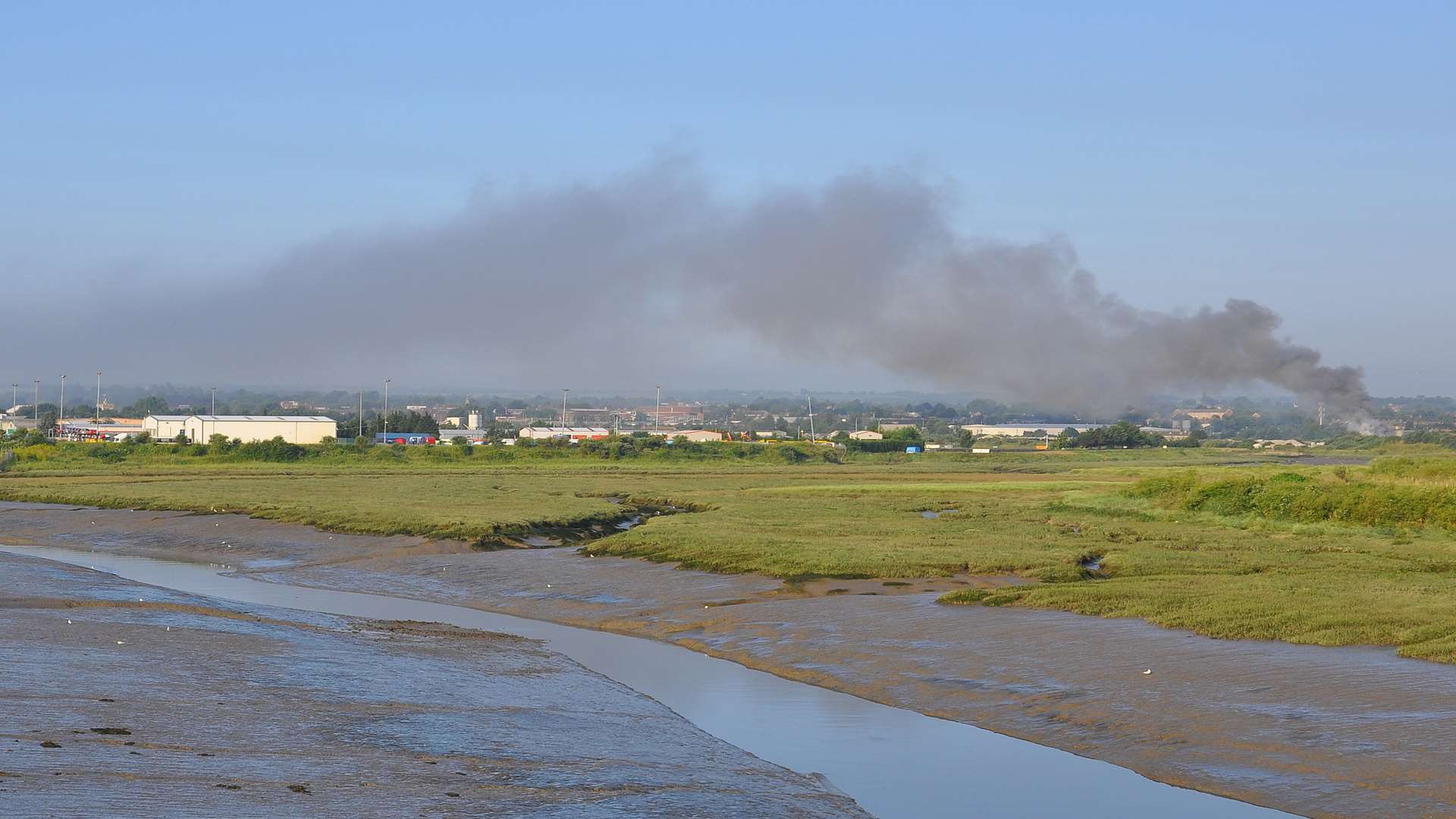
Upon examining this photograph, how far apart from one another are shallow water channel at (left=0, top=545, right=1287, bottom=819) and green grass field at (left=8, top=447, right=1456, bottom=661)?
6.71 metres

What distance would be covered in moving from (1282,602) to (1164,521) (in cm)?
2415

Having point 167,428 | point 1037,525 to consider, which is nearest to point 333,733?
point 1037,525

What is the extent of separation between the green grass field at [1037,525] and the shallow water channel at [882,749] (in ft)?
22.0

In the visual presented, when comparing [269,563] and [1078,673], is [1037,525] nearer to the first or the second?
[269,563]

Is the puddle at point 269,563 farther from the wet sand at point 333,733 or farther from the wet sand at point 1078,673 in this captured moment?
the wet sand at point 333,733

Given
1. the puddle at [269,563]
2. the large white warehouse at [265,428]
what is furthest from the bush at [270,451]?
the puddle at [269,563]

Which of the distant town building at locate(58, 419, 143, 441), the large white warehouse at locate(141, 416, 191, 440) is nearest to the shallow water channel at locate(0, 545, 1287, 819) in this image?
the distant town building at locate(58, 419, 143, 441)

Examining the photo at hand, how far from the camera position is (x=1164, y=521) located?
1873 inches

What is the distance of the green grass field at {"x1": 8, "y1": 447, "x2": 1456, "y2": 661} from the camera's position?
24.7 m

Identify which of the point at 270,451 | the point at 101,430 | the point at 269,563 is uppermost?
the point at 101,430

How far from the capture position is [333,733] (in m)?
15.2

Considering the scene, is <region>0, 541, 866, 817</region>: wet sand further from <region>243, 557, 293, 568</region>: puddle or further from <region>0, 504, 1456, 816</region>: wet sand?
<region>243, 557, 293, 568</region>: puddle

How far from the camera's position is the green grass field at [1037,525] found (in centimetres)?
2473

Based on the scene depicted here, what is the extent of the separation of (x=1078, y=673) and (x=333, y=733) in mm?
10283
